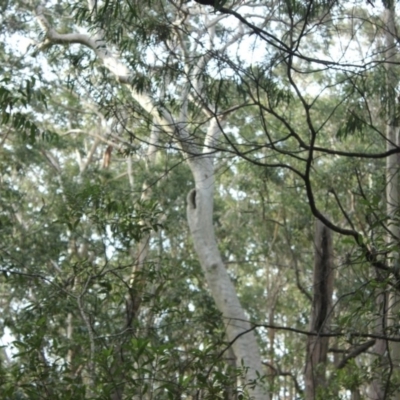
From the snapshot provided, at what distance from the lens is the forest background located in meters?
4.13

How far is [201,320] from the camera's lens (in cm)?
586

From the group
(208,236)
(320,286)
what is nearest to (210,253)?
(208,236)

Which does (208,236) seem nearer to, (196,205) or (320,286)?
(196,205)

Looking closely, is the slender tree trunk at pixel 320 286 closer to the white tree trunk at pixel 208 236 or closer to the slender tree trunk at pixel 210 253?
the white tree trunk at pixel 208 236

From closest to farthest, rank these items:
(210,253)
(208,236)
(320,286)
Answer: (320,286)
(210,253)
(208,236)

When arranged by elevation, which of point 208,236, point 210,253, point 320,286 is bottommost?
point 320,286

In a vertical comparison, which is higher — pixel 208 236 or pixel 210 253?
pixel 208 236

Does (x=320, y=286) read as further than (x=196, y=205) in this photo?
No

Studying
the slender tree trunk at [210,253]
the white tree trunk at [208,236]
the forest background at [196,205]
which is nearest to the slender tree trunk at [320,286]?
the forest background at [196,205]

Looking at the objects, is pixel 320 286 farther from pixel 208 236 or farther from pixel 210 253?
pixel 208 236

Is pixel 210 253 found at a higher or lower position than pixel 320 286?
higher

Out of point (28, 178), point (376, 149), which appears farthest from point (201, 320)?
point (28, 178)

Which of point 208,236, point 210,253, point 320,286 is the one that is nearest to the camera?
point 320,286

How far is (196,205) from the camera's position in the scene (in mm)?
10406
